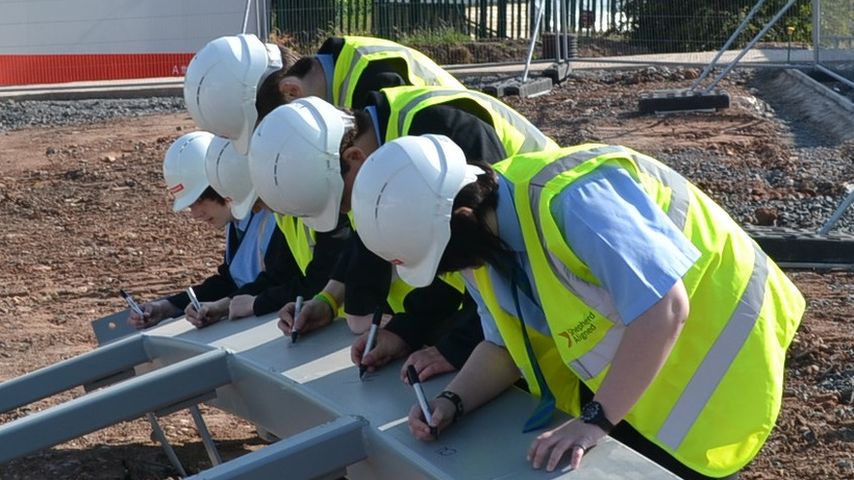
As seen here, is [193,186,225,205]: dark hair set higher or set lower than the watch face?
higher

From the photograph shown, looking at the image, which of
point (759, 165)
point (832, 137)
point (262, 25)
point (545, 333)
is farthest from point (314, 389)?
point (262, 25)

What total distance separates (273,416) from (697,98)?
10117mm

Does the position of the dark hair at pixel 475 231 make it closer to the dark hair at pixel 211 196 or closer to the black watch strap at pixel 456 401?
the black watch strap at pixel 456 401

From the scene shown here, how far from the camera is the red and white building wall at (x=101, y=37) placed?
813 inches

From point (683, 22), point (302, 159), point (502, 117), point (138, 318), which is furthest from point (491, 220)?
point (683, 22)

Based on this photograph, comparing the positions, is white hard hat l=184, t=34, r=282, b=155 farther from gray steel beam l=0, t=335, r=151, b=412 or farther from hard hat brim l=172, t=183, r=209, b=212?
gray steel beam l=0, t=335, r=151, b=412

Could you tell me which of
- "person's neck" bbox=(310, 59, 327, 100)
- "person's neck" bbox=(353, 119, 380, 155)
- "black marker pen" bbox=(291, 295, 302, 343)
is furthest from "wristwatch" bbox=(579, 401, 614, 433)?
"person's neck" bbox=(310, 59, 327, 100)

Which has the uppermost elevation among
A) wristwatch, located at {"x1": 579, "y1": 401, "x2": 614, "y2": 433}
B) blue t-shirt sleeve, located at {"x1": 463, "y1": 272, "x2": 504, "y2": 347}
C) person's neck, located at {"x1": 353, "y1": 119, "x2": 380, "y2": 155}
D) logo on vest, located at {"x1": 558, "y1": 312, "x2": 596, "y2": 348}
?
person's neck, located at {"x1": 353, "y1": 119, "x2": 380, "y2": 155}

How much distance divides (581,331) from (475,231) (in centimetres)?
35

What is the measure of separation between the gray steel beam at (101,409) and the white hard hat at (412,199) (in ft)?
4.63

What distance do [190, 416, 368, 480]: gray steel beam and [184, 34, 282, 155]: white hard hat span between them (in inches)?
77.4

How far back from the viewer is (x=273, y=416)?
4.51 m

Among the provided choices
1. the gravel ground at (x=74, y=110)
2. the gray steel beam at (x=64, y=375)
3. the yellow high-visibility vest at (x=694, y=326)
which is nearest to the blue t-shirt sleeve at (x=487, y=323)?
the yellow high-visibility vest at (x=694, y=326)

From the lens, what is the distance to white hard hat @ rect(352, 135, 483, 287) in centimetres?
326
